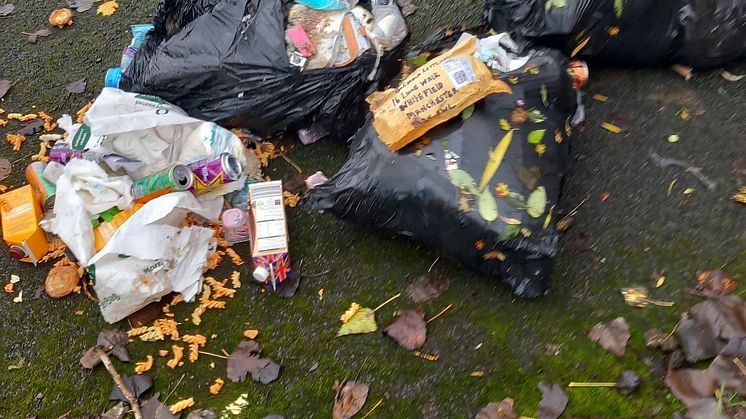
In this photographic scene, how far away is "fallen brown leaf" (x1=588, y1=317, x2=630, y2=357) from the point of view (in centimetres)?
193

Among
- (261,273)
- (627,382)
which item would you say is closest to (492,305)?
(627,382)

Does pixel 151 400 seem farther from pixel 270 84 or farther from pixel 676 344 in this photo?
pixel 676 344

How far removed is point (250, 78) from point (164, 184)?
1.60ft

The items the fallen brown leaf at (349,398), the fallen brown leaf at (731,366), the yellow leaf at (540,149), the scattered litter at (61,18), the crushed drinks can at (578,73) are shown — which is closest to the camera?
the fallen brown leaf at (731,366)

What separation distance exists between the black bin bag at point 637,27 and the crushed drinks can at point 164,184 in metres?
1.29

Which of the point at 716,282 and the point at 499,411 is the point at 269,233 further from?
the point at 716,282

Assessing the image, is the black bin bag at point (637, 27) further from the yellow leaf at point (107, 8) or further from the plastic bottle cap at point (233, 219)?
the yellow leaf at point (107, 8)

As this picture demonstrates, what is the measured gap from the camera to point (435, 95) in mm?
1954

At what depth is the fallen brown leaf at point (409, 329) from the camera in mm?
2010

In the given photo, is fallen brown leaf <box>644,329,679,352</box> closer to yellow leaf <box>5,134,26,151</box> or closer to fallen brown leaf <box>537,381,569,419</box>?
fallen brown leaf <box>537,381,569,419</box>

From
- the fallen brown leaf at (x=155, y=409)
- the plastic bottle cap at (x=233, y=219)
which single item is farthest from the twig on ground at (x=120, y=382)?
the plastic bottle cap at (x=233, y=219)

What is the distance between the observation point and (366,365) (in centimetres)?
200

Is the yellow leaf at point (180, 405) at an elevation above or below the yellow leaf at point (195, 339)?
below

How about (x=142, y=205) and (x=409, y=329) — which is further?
(x=142, y=205)
